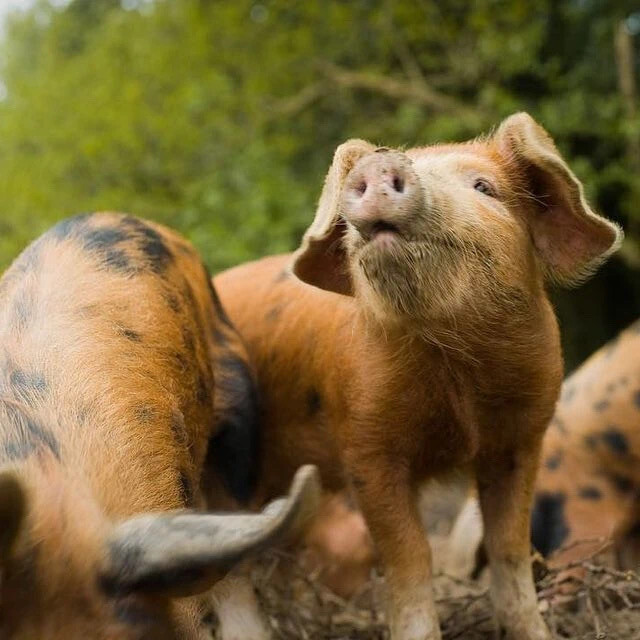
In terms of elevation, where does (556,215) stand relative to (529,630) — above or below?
above

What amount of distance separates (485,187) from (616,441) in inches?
127

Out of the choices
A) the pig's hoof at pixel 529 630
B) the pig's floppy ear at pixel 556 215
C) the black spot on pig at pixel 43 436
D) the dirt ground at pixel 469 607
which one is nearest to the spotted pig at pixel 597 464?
the dirt ground at pixel 469 607

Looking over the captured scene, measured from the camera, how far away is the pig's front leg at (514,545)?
399 centimetres

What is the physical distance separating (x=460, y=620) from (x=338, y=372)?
1.28m

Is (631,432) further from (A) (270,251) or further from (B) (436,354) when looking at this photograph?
(A) (270,251)

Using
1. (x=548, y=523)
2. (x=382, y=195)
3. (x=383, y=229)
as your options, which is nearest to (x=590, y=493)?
(x=548, y=523)

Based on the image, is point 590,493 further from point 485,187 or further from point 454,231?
point 454,231

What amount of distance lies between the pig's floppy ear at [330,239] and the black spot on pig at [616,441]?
324 centimetres

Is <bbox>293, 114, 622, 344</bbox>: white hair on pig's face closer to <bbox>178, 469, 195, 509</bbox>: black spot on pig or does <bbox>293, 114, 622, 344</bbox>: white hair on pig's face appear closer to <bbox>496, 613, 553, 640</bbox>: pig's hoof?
<bbox>178, 469, 195, 509</bbox>: black spot on pig

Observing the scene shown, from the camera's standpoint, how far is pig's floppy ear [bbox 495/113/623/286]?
12.2ft

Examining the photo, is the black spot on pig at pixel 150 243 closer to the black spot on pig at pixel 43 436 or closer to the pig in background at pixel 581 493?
the black spot on pig at pixel 43 436

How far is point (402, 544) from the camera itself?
375 centimetres

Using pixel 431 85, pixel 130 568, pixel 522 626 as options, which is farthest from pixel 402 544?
pixel 431 85

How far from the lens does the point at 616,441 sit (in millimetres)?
6379
